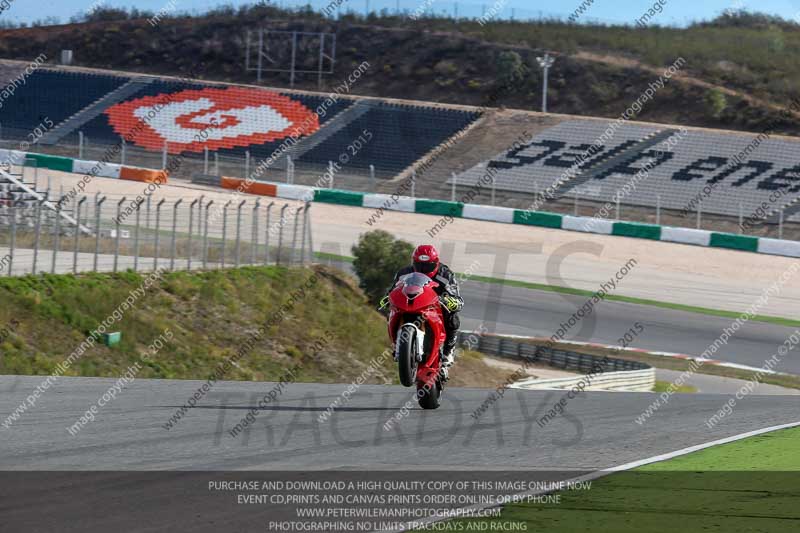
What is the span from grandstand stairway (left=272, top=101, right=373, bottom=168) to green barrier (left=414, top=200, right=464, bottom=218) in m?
9.43

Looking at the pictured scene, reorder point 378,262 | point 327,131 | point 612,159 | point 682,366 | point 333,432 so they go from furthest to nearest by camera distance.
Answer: point 327,131 → point 612,159 → point 378,262 → point 682,366 → point 333,432

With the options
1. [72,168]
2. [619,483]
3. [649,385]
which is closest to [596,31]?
[72,168]

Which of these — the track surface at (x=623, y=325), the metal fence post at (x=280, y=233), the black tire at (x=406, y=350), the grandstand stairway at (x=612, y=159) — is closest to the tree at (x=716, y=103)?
the grandstand stairway at (x=612, y=159)

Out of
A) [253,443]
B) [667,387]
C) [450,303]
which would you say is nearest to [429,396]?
[450,303]

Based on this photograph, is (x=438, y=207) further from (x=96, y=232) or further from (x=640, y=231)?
(x=96, y=232)

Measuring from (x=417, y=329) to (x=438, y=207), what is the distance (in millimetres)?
36835

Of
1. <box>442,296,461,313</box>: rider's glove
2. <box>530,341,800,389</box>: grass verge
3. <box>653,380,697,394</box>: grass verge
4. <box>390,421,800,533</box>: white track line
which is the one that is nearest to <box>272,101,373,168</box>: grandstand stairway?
<box>530,341,800,389</box>: grass verge

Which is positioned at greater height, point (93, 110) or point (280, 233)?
point (93, 110)

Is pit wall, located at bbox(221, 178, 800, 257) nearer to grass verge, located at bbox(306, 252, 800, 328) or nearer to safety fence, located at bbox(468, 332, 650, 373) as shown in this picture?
grass verge, located at bbox(306, 252, 800, 328)

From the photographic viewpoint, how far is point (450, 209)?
48188 millimetres

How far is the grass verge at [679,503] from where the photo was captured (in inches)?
267

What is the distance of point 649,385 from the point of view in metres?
26.5

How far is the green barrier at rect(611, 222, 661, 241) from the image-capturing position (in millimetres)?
44688

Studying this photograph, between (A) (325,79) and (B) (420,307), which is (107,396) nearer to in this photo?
(B) (420,307)
